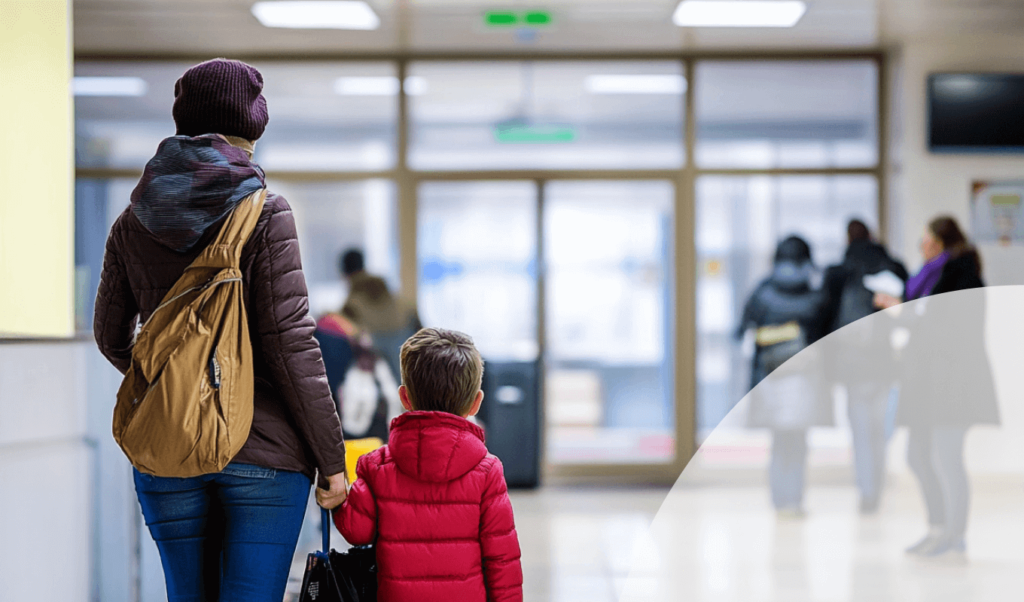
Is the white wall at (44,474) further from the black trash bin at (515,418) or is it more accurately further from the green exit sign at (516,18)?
the green exit sign at (516,18)

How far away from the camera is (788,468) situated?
252 centimetres

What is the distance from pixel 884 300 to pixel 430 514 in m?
3.91

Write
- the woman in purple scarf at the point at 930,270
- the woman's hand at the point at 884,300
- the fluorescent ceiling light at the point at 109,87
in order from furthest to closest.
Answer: the fluorescent ceiling light at the point at 109,87 < the woman's hand at the point at 884,300 < the woman in purple scarf at the point at 930,270

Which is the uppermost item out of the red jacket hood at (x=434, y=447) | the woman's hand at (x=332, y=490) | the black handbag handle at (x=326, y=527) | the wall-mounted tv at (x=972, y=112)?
the wall-mounted tv at (x=972, y=112)

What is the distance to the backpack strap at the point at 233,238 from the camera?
146 cm

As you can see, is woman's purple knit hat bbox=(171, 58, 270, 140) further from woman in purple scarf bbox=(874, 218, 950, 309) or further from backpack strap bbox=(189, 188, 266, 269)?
woman in purple scarf bbox=(874, 218, 950, 309)

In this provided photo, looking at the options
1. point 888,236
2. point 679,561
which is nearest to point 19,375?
point 679,561

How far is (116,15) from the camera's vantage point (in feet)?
18.4

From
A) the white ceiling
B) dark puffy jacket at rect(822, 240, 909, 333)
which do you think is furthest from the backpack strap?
the white ceiling

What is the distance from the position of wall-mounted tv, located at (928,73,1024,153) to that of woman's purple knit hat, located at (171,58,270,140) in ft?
18.7

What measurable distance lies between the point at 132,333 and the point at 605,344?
5.01 m

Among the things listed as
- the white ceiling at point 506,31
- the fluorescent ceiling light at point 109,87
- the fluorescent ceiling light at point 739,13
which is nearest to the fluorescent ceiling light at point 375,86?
the white ceiling at point 506,31

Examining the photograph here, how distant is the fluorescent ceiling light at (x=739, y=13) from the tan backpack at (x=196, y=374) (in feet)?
14.8

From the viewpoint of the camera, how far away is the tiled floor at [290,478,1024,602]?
5.95ft
